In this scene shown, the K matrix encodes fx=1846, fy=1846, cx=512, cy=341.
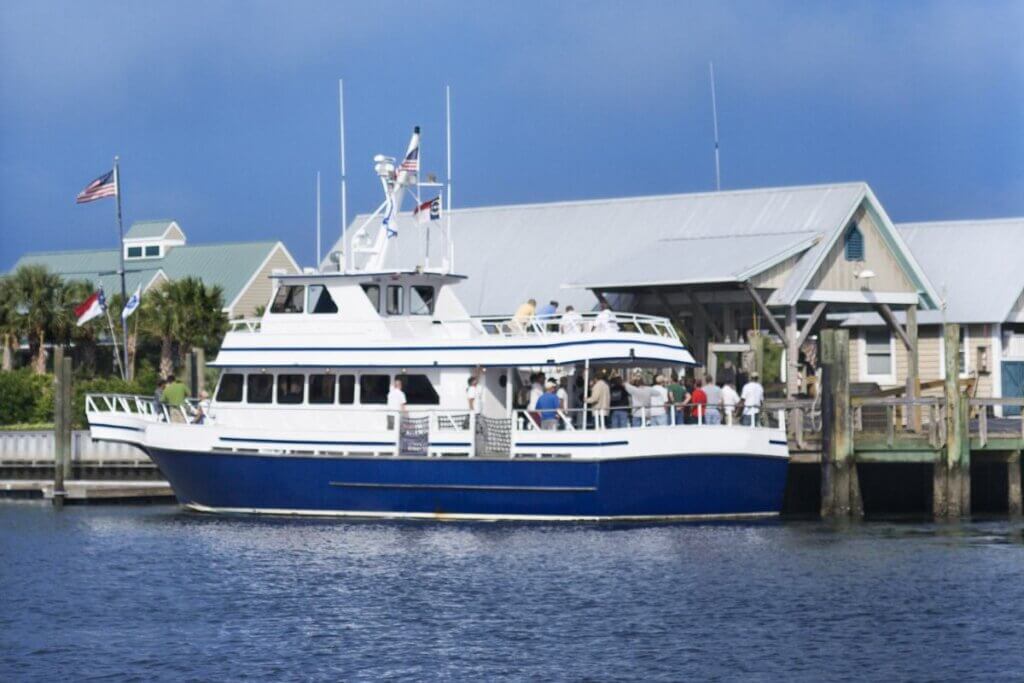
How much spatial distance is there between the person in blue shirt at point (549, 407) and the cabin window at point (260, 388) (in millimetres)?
5366

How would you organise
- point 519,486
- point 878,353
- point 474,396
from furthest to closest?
point 878,353 → point 474,396 → point 519,486

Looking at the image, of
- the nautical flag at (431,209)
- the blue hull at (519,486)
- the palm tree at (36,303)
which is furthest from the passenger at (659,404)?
the palm tree at (36,303)

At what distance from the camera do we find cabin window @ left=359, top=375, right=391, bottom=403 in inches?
1329

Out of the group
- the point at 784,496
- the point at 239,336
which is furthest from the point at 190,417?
the point at 784,496

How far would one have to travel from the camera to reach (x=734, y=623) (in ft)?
75.8

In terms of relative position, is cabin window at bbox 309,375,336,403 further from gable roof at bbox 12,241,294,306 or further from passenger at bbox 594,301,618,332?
gable roof at bbox 12,241,294,306

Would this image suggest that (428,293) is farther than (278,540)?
Yes

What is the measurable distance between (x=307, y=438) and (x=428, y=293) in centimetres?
388

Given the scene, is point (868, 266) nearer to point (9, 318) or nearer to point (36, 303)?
point (36, 303)

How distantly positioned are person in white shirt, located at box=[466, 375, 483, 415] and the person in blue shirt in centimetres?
109

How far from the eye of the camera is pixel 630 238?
4497cm

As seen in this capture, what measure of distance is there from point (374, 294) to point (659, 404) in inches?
247

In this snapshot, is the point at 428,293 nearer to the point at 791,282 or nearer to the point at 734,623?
the point at 791,282

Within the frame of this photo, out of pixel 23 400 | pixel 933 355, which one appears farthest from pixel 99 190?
pixel 933 355
